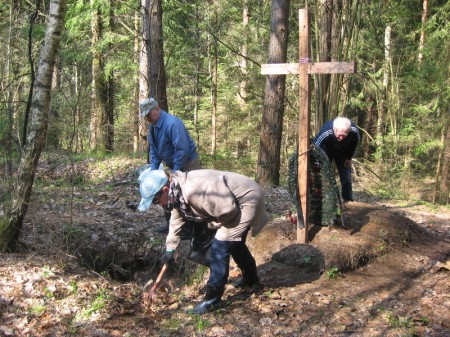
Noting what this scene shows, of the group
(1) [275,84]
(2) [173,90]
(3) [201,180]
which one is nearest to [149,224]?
(3) [201,180]

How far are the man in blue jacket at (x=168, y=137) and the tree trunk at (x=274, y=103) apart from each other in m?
3.61

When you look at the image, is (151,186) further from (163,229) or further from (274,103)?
(274,103)

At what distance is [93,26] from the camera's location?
14.3 m

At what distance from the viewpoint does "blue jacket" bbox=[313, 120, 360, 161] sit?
224 inches

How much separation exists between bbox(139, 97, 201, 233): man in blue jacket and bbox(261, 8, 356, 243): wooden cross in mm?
1360

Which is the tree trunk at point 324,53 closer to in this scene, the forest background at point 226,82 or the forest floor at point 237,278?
the forest background at point 226,82

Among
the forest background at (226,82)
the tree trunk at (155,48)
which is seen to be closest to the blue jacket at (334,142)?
the forest background at (226,82)

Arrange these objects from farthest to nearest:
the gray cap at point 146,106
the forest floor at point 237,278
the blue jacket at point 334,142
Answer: the blue jacket at point 334,142 < the gray cap at point 146,106 < the forest floor at point 237,278

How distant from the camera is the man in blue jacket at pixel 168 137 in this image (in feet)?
17.8

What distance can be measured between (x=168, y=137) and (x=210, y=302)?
2.36 meters

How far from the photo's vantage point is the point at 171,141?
18.5ft

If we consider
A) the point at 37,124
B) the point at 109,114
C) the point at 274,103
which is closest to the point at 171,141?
the point at 37,124

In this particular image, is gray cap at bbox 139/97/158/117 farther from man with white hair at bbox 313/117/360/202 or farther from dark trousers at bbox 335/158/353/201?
dark trousers at bbox 335/158/353/201

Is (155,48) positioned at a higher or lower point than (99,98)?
higher
